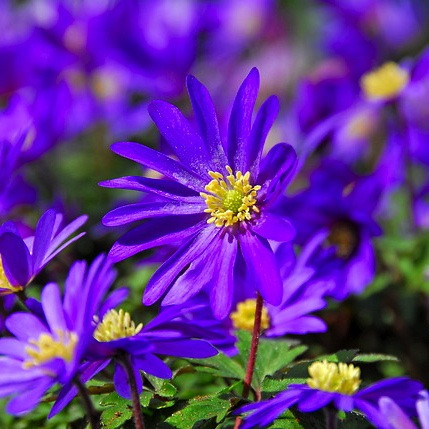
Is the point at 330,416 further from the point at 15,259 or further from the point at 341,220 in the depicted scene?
the point at 341,220

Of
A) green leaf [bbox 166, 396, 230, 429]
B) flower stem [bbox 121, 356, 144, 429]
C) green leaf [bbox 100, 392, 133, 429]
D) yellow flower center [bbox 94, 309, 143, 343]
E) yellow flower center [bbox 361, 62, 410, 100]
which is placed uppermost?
yellow flower center [bbox 361, 62, 410, 100]

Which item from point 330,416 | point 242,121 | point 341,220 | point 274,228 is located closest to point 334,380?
point 330,416

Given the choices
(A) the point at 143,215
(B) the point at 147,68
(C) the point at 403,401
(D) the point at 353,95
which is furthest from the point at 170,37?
(C) the point at 403,401

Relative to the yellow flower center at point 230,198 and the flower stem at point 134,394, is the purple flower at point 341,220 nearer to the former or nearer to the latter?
the yellow flower center at point 230,198

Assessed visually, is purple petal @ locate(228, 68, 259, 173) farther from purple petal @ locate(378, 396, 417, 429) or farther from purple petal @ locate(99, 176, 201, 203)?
purple petal @ locate(378, 396, 417, 429)

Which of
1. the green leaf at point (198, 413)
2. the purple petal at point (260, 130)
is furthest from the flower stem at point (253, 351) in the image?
the purple petal at point (260, 130)

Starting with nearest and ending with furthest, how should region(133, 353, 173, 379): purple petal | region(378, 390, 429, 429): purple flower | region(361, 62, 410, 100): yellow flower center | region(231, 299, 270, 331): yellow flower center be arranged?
region(378, 390, 429, 429): purple flower
region(133, 353, 173, 379): purple petal
region(231, 299, 270, 331): yellow flower center
region(361, 62, 410, 100): yellow flower center

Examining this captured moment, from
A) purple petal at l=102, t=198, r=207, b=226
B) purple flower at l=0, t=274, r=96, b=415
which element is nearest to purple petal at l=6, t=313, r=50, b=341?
purple flower at l=0, t=274, r=96, b=415
